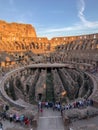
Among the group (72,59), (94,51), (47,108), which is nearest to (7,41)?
(72,59)

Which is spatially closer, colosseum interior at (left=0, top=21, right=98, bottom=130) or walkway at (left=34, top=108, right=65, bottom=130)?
walkway at (left=34, top=108, right=65, bottom=130)

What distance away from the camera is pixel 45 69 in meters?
36.0

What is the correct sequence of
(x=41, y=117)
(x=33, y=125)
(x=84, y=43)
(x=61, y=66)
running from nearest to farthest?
1. (x=33, y=125)
2. (x=41, y=117)
3. (x=61, y=66)
4. (x=84, y=43)

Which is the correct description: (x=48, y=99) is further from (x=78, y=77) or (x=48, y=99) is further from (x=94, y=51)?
(x=94, y=51)

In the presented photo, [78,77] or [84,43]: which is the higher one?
[84,43]

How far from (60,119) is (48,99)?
27.9 feet

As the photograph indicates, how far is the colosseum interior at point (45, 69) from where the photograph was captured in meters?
19.9

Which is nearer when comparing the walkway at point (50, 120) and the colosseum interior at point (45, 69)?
the walkway at point (50, 120)

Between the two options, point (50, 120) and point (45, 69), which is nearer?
point (50, 120)

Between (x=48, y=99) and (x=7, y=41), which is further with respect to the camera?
(x=7, y=41)

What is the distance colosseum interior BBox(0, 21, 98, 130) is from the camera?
19.9 metres

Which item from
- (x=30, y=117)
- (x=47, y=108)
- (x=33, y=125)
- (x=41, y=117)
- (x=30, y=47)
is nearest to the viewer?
(x=33, y=125)

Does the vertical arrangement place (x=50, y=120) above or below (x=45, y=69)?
above

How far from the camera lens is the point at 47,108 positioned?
47.7 ft
